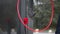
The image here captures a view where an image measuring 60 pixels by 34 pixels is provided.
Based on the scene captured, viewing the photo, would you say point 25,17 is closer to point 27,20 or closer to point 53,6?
point 27,20

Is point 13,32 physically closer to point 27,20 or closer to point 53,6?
point 27,20

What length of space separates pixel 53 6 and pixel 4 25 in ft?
1.21

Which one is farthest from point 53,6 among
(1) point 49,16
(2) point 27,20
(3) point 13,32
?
(3) point 13,32

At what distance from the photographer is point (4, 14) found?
1.18 m

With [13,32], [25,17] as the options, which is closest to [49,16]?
[25,17]

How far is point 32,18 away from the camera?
1179 millimetres

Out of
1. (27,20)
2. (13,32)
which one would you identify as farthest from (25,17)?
(13,32)

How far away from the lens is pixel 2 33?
1.21 meters

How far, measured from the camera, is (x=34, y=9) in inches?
45.9

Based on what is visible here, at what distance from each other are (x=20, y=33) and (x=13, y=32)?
0.05m

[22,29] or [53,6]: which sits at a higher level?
[53,6]

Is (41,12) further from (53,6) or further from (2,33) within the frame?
(2,33)

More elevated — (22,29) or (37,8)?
(37,8)

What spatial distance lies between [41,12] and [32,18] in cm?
8
